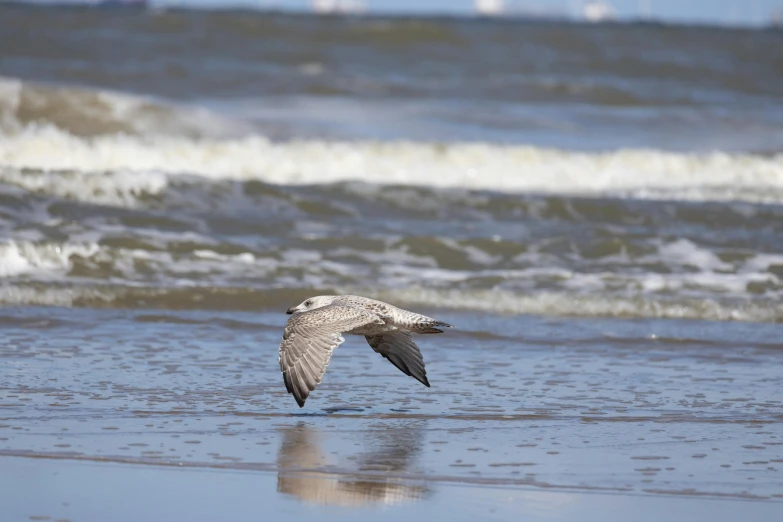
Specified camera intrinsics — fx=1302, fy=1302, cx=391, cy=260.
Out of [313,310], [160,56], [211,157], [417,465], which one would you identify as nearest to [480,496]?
[417,465]

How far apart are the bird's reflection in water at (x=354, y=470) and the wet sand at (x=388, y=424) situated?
0.01m

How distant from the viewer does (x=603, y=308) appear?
8945mm

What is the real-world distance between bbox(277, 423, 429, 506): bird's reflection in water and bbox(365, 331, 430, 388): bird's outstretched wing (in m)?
0.71

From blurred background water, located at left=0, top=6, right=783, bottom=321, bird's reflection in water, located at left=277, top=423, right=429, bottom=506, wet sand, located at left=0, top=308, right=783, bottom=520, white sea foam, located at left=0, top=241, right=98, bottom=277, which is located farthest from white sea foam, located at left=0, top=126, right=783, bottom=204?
bird's reflection in water, located at left=277, top=423, right=429, bottom=506

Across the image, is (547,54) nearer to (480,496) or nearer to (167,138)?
(167,138)

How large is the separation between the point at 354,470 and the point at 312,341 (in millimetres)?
958

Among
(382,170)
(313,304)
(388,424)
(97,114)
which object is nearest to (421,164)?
(382,170)

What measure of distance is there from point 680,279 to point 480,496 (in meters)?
5.49

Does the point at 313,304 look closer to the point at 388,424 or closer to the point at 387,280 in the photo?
the point at 388,424

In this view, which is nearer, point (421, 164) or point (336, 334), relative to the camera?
point (336, 334)

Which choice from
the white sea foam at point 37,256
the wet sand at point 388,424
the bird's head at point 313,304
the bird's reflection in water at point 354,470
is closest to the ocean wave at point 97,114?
the white sea foam at point 37,256

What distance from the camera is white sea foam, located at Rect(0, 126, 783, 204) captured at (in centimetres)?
1470

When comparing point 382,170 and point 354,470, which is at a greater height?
point 382,170

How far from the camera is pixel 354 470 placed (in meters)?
5.02
